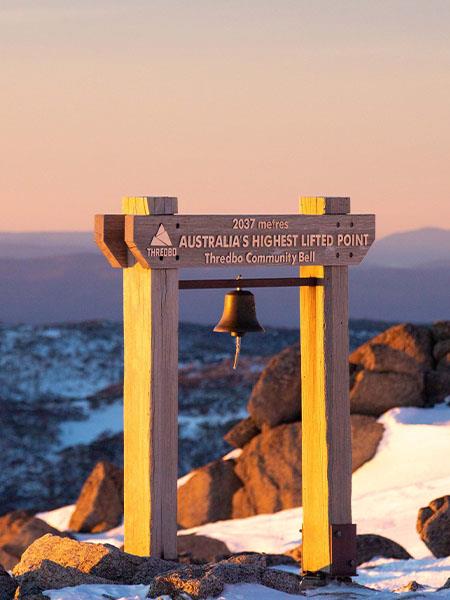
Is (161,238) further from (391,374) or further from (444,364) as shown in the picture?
(444,364)

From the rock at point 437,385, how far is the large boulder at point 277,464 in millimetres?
1217

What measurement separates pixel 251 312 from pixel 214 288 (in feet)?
1.62

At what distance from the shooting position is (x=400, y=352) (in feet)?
75.7

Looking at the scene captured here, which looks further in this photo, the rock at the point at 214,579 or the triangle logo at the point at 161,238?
the triangle logo at the point at 161,238

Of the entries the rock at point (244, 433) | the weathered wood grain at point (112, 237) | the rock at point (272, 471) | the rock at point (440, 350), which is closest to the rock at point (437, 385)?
the rock at point (440, 350)

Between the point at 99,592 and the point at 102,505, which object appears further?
the point at 102,505

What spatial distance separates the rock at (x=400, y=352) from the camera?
22984 mm

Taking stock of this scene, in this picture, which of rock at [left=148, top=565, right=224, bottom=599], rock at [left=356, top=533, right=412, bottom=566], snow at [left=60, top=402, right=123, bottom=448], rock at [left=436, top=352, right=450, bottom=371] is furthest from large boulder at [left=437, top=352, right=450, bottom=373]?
snow at [left=60, top=402, right=123, bottom=448]

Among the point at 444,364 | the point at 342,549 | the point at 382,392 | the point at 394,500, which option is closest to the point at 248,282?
the point at 342,549

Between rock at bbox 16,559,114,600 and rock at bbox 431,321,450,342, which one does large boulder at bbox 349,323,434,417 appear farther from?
rock at bbox 16,559,114,600

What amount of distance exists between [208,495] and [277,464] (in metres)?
1.30

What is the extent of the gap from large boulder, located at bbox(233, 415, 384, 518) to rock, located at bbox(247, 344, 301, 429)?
0.91ft

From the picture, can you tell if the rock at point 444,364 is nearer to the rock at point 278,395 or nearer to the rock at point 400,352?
the rock at point 400,352

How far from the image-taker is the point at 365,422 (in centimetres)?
2253
